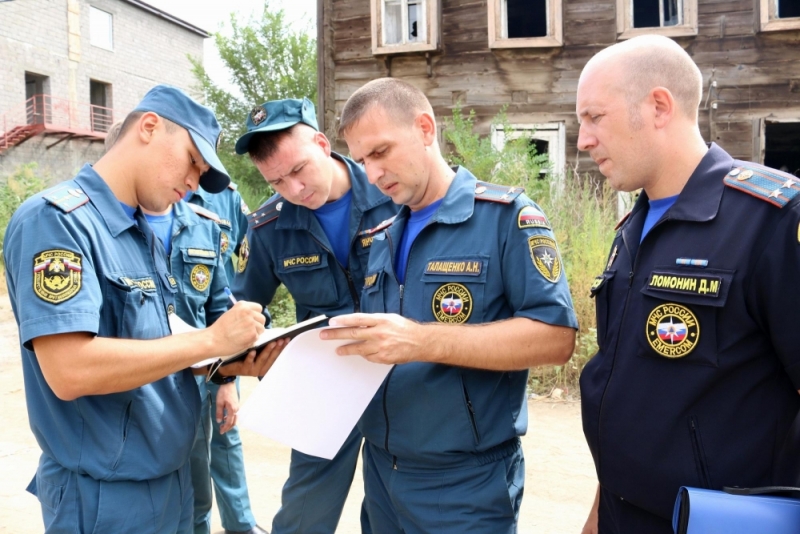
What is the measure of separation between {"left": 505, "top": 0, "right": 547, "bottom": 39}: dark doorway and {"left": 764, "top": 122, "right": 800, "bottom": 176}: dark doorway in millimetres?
4757

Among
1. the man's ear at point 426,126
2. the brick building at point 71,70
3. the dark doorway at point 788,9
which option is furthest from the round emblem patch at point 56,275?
the brick building at point 71,70

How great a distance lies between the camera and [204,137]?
2.26 m

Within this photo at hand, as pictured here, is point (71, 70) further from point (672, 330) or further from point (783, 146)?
point (672, 330)

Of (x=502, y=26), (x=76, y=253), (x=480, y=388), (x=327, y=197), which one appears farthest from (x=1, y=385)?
(x=502, y=26)

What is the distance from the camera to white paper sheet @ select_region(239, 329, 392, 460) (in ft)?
6.08

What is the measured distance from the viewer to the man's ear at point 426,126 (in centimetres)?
230

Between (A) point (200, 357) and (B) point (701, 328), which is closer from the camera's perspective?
(B) point (701, 328)

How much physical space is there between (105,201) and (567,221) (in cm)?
516

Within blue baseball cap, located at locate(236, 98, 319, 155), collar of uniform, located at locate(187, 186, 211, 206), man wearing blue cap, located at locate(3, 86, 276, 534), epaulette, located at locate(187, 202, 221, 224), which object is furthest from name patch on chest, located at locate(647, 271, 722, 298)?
collar of uniform, located at locate(187, 186, 211, 206)

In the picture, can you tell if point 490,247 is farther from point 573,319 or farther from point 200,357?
point 200,357

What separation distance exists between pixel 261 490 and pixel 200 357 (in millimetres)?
2451

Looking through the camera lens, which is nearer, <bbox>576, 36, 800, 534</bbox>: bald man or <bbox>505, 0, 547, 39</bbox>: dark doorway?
<bbox>576, 36, 800, 534</bbox>: bald man

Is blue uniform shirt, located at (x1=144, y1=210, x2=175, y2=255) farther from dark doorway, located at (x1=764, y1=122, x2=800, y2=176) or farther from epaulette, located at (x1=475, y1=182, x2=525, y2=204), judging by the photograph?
dark doorway, located at (x1=764, y1=122, x2=800, y2=176)

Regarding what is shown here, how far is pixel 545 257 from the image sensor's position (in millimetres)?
1982
